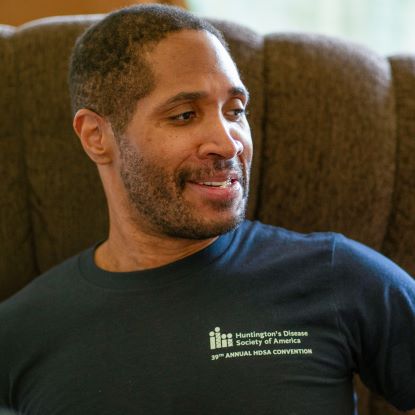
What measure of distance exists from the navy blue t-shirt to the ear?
0.75 feet

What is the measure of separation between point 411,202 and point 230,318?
0.48m

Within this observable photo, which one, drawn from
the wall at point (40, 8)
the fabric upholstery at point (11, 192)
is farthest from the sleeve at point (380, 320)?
the wall at point (40, 8)

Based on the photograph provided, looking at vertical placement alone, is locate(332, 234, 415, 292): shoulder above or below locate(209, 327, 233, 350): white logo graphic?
above

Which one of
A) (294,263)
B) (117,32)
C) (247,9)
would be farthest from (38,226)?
(247,9)

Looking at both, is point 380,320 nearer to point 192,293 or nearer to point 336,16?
point 192,293

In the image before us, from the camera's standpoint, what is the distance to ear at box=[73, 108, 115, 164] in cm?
A: 108

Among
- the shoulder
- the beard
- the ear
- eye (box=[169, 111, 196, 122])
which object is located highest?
eye (box=[169, 111, 196, 122])

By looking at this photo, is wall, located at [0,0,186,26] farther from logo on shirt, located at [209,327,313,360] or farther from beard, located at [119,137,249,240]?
logo on shirt, located at [209,327,313,360]

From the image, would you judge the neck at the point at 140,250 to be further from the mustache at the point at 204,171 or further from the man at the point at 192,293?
the mustache at the point at 204,171

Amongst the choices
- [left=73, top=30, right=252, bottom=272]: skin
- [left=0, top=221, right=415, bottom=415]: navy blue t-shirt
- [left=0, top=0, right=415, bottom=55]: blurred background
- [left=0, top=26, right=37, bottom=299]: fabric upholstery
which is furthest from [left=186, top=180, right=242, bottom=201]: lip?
[left=0, top=0, right=415, bottom=55]: blurred background

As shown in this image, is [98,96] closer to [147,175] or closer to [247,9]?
[147,175]

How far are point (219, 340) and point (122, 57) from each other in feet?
1.69

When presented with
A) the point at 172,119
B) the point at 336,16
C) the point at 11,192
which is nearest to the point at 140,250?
the point at 172,119

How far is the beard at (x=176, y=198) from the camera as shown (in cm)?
98
